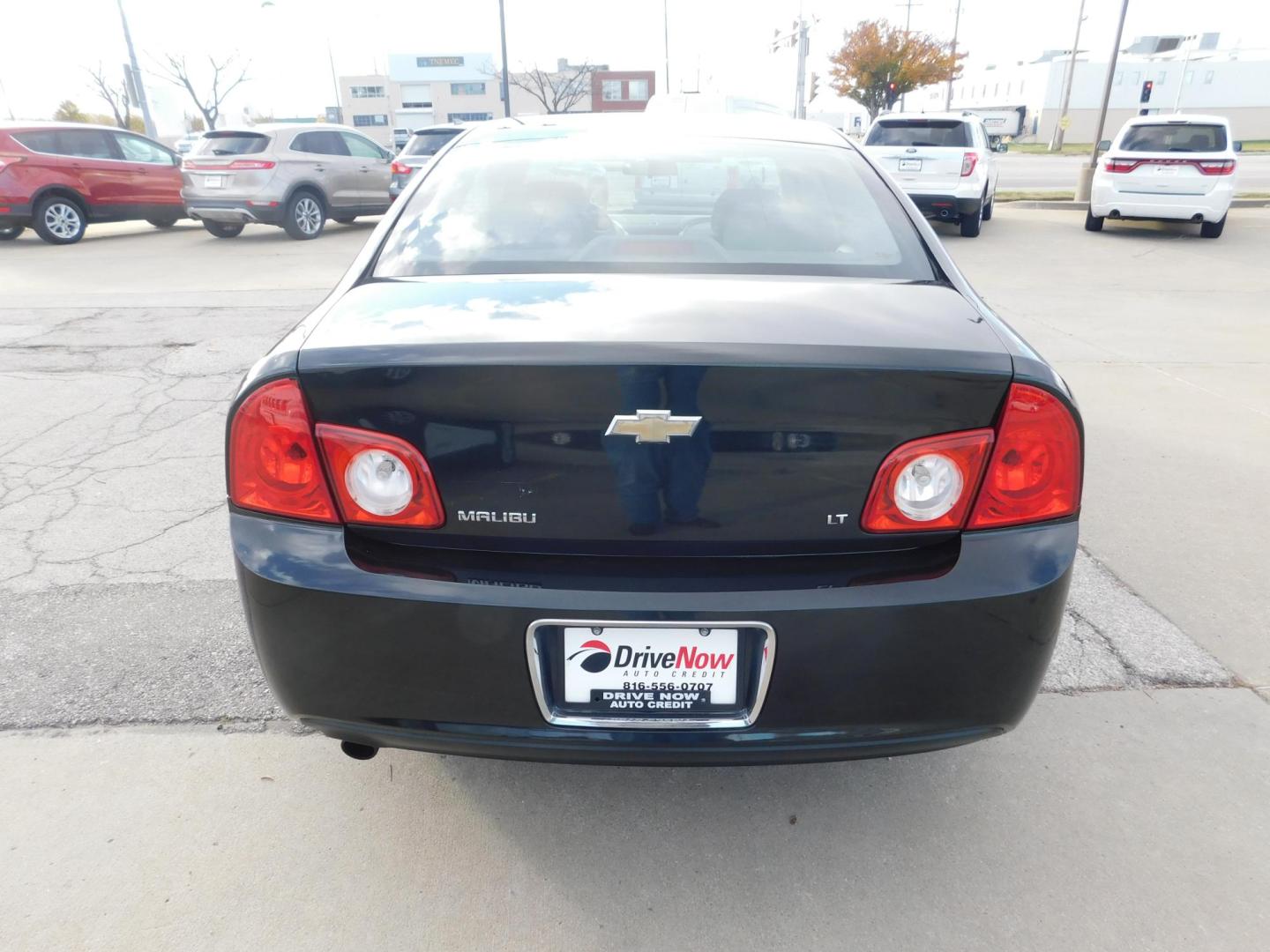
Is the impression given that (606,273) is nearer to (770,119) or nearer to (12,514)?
(770,119)

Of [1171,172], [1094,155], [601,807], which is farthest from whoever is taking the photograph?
[1094,155]

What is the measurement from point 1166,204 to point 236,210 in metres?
12.7

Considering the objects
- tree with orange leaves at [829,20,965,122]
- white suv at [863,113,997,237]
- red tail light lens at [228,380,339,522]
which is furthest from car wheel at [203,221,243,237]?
tree with orange leaves at [829,20,965,122]

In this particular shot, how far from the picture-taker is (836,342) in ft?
5.34

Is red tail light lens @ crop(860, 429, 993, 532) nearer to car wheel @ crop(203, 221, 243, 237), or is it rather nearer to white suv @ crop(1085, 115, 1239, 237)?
white suv @ crop(1085, 115, 1239, 237)

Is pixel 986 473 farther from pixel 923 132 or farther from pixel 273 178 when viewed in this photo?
pixel 273 178

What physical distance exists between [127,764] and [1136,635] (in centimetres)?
297

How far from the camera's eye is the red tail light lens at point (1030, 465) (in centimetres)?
165

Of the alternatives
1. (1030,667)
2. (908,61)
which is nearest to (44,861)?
(1030,667)

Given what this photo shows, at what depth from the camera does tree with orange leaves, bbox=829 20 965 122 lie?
3672cm

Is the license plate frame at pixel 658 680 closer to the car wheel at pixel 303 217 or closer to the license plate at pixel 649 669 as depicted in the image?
the license plate at pixel 649 669

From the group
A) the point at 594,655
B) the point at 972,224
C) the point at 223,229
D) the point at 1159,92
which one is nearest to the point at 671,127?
the point at 594,655

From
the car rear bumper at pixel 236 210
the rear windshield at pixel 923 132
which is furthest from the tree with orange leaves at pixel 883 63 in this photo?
the car rear bumper at pixel 236 210

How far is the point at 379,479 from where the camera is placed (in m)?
1.65
